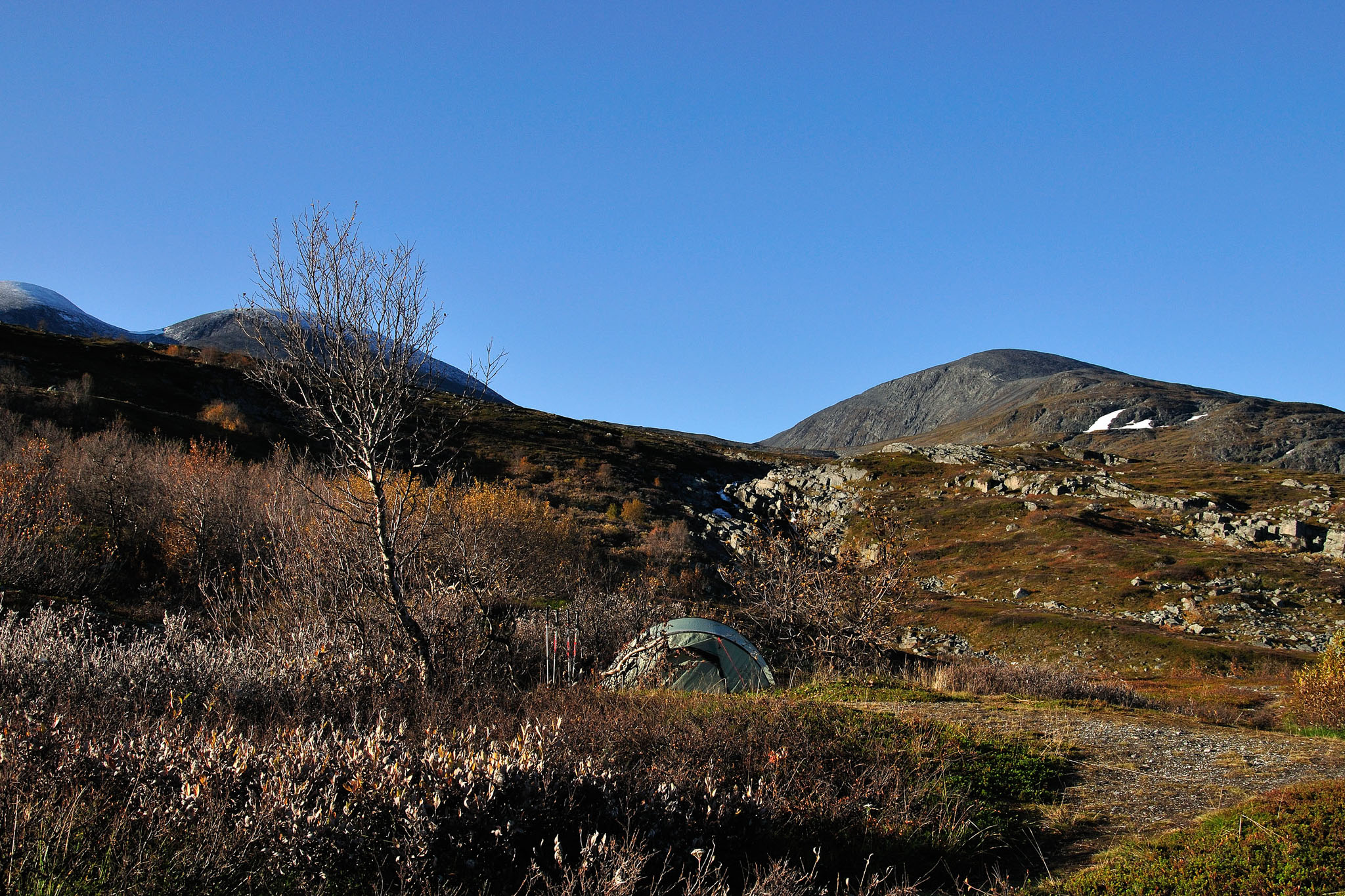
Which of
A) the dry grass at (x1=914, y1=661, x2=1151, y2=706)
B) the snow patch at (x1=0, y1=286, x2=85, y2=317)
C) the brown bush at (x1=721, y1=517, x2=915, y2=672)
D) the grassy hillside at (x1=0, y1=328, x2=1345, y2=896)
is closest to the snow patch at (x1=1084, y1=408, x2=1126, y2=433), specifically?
the grassy hillside at (x1=0, y1=328, x2=1345, y2=896)

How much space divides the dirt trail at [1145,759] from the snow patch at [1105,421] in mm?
152176

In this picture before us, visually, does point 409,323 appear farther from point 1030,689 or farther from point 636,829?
point 1030,689

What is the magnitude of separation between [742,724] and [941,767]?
201cm

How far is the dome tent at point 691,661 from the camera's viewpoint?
13.4 metres

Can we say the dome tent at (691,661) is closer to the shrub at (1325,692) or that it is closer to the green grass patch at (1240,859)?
the green grass patch at (1240,859)

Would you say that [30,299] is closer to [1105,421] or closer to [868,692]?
[868,692]

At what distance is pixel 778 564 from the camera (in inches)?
644

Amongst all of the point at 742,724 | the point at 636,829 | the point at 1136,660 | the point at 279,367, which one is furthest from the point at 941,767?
the point at 1136,660

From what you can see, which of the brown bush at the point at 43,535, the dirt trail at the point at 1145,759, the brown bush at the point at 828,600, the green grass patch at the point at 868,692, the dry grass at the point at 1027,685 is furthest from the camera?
the brown bush at the point at 43,535

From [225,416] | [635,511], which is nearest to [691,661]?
[635,511]

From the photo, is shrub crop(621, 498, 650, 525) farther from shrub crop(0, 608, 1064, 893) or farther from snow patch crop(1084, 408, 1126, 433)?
snow patch crop(1084, 408, 1126, 433)

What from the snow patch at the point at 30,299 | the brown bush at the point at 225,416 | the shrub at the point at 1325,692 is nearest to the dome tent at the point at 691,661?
the shrub at the point at 1325,692

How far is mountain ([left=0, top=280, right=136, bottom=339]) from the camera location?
137 m

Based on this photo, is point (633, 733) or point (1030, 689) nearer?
point (633, 733)
